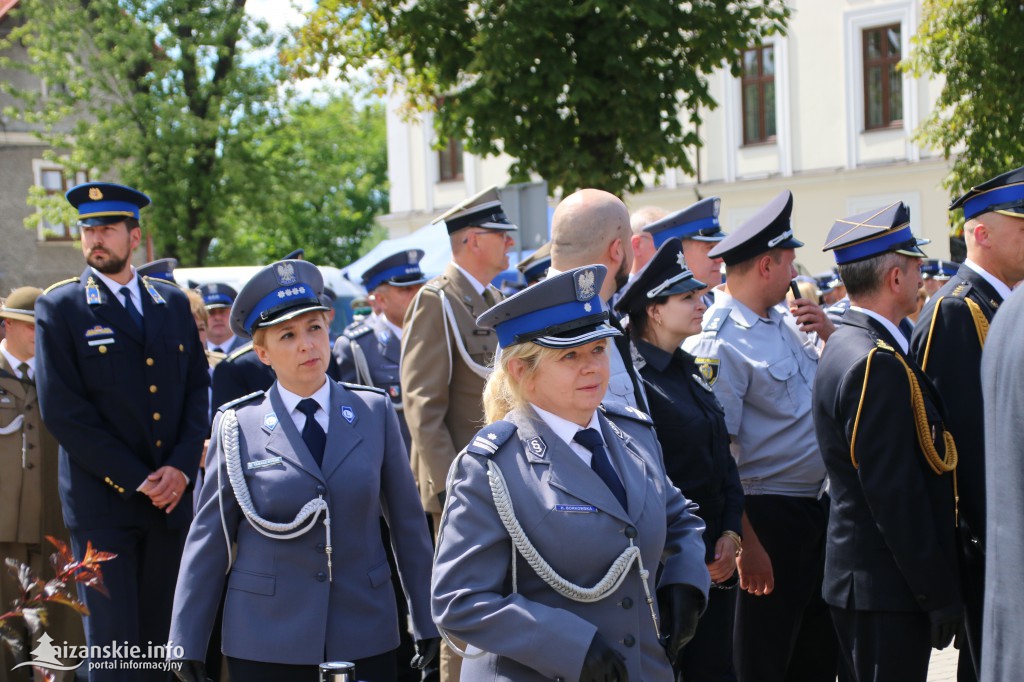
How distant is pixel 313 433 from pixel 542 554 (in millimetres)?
1433

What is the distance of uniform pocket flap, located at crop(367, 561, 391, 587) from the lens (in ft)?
14.3

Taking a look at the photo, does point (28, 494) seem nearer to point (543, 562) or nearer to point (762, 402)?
point (762, 402)

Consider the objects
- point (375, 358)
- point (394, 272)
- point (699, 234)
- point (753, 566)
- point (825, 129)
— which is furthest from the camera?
point (825, 129)

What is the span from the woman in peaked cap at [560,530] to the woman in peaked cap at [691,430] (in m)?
1.34

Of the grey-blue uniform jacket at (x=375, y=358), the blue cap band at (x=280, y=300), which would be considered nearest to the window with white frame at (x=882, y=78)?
the grey-blue uniform jacket at (x=375, y=358)

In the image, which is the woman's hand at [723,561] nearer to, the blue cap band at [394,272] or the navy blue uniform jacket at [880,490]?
the navy blue uniform jacket at [880,490]

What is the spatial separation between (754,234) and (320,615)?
270 cm

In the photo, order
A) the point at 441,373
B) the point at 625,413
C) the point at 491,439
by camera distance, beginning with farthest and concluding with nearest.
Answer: the point at 441,373, the point at 625,413, the point at 491,439

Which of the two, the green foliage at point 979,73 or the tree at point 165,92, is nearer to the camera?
the green foliage at point 979,73

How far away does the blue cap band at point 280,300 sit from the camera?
179 inches

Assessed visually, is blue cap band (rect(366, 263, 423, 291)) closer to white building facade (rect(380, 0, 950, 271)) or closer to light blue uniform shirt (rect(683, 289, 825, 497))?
light blue uniform shirt (rect(683, 289, 825, 497))

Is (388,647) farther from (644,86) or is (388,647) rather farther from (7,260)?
(7,260)

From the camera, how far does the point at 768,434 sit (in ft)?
18.6

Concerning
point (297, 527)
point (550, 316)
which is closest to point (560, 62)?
point (297, 527)
